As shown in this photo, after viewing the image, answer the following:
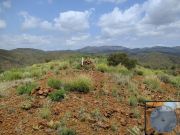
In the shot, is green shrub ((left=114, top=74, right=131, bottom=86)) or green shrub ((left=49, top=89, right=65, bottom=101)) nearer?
green shrub ((left=49, top=89, right=65, bottom=101))

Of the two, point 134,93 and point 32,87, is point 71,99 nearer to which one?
point 32,87

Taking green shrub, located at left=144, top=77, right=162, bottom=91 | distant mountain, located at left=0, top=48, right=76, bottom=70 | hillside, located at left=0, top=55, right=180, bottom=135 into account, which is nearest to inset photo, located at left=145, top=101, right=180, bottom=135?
hillside, located at left=0, top=55, right=180, bottom=135

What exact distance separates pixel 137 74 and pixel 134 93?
513cm

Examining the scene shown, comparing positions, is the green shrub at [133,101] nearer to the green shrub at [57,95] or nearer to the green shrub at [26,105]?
the green shrub at [57,95]

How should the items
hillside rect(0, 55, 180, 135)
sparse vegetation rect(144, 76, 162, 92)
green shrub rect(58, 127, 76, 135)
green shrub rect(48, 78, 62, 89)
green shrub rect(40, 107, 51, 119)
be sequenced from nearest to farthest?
green shrub rect(58, 127, 76, 135), hillside rect(0, 55, 180, 135), green shrub rect(40, 107, 51, 119), green shrub rect(48, 78, 62, 89), sparse vegetation rect(144, 76, 162, 92)

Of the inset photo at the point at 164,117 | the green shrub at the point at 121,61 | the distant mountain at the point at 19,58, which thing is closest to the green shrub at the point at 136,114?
the inset photo at the point at 164,117

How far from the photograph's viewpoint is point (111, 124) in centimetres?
968

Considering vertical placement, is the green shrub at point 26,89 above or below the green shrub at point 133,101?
above

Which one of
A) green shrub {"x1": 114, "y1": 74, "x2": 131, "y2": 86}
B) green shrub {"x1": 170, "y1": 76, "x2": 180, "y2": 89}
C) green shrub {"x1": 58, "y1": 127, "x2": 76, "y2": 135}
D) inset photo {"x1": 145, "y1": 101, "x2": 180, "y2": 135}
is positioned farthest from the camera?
green shrub {"x1": 170, "y1": 76, "x2": 180, "y2": 89}

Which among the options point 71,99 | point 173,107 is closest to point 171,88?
point 71,99

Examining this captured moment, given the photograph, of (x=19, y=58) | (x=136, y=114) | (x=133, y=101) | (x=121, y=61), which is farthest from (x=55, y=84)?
(x=19, y=58)

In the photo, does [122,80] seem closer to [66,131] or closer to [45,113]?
[45,113]

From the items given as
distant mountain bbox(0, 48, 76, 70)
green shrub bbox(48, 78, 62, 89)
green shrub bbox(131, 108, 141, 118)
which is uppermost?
green shrub bbox(48, 78, 62, 89)

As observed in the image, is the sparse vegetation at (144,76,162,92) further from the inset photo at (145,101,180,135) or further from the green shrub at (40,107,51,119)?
the inset photo at (145,101,180,135)
